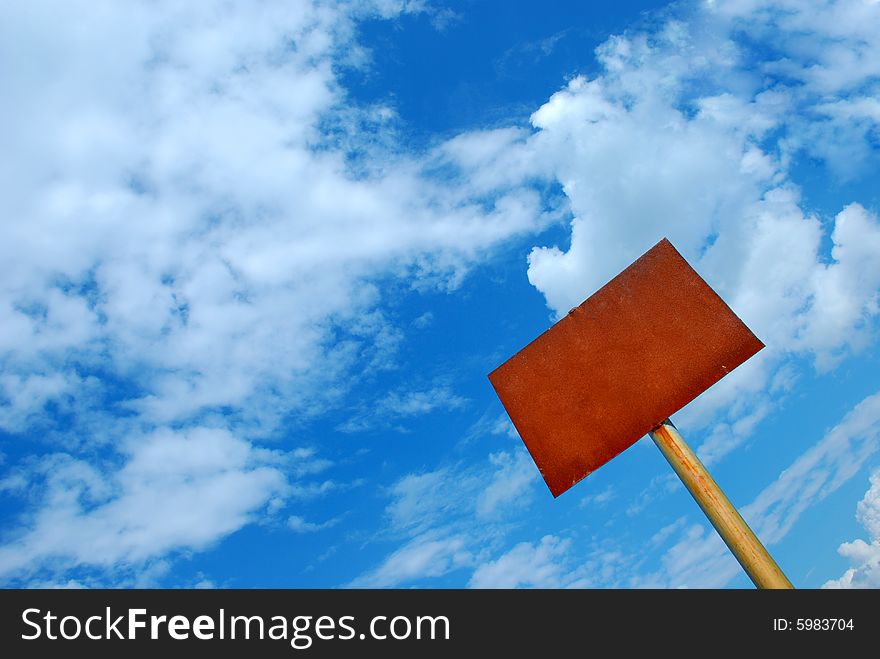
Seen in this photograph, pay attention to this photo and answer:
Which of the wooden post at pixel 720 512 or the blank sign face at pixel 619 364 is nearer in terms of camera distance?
the wooden post at pixel 720 512

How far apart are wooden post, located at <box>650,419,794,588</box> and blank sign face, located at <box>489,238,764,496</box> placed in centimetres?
15

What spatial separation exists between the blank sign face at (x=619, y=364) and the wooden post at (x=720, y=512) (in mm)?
153

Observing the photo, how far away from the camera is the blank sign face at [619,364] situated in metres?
3.06

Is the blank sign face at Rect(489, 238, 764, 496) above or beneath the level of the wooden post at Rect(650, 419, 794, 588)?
above

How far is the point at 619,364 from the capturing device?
3.22 meters

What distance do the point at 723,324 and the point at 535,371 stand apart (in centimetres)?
111

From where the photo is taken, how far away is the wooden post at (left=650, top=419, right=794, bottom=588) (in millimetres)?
2498

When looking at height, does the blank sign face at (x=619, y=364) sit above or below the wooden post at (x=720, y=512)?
above

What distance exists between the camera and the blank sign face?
3062 mm

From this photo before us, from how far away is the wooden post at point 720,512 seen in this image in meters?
2.50

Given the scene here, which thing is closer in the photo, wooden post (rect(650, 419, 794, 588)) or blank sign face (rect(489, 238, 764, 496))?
wooden post (rect(650, 419, 794, 588))
